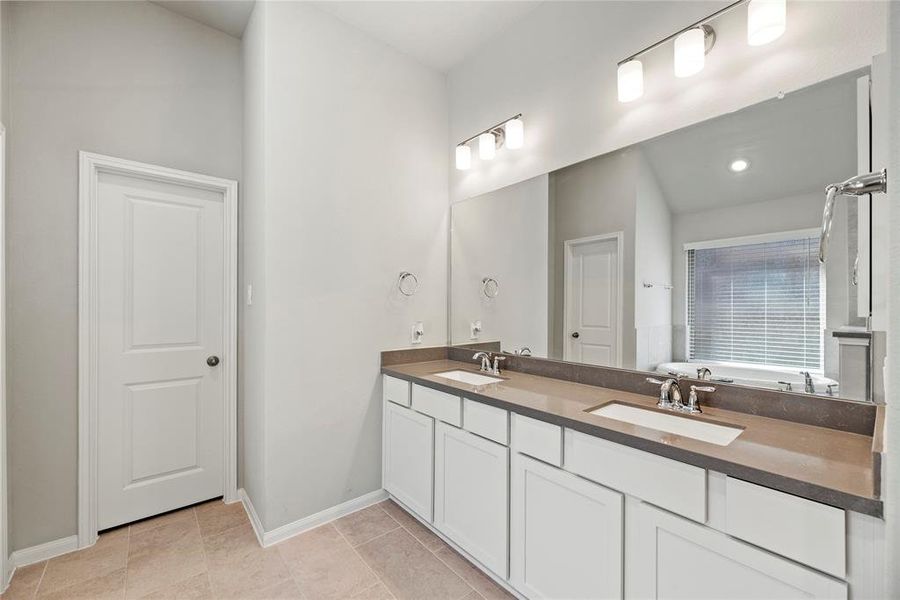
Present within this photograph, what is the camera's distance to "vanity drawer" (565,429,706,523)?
3.53ft

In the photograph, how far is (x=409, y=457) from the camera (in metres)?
2.21

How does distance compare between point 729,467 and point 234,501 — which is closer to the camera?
point 729,467

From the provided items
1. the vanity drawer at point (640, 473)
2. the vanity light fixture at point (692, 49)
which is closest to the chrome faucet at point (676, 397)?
the vanity drawer at point (640, 473)

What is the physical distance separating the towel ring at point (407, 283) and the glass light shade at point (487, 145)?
0.91 metres

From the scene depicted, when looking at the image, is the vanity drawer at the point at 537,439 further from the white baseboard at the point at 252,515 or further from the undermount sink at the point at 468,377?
the white baseboard at the point at 252,515

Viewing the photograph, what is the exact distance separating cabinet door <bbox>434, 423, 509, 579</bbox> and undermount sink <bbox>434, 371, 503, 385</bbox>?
0.32 metres

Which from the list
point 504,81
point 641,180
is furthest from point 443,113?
point 641,180

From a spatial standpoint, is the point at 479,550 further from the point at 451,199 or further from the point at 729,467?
the point at 451,199

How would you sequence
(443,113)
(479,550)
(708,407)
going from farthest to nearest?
(443,113) < (479,550) < (708,407)

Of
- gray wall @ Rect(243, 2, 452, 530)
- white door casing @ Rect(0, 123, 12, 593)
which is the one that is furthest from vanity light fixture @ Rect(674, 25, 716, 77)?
white door casing @ Rect(0, 123, 12, 593)

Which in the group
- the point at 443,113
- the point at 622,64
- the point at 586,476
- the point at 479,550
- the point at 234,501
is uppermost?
the point at 443,113

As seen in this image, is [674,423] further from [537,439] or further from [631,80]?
[631,80]

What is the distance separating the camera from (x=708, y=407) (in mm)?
1543

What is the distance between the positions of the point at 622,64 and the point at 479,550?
7.49 ft
